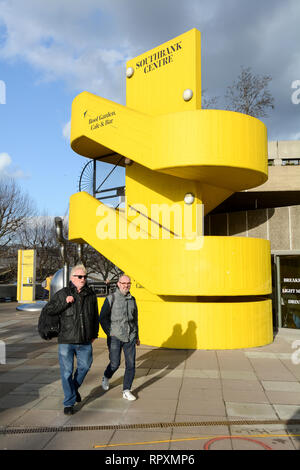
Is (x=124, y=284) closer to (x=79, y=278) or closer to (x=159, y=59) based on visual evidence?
(x=79, y=278)

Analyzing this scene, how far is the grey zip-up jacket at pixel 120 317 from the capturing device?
596 centimetres

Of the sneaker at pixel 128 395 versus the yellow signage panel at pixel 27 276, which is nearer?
the sneaker at pixel 128 395

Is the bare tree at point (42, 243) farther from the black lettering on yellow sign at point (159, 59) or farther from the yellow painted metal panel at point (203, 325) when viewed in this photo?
the yellow painted metal panel at point (203, 325)

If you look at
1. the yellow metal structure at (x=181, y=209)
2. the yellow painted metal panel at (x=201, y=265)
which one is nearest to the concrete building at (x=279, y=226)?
the yellow metal structure at (x=181, y=209)

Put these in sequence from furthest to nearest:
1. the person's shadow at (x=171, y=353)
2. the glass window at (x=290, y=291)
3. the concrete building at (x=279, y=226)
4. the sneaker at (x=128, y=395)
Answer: the concrete building at (x=279, y=226) < the glass window at (x=290, y=291) < the person's shadow at (x=171, y=353) < the sneaker at (x=128, y=395)

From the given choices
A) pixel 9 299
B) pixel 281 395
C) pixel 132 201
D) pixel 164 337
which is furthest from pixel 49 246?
pixel 281 395

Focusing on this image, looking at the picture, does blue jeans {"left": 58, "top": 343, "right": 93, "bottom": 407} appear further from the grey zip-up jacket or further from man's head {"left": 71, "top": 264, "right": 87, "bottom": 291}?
man's head {"left": 71, "top": 264, "right": 87, "bottom": 291}

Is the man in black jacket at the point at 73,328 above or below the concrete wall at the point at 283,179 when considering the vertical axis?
below

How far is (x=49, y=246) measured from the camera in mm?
46750

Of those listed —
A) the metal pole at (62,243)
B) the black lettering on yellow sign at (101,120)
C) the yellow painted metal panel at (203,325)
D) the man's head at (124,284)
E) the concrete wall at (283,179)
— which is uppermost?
the black lettering on yellow sign at (101,120)

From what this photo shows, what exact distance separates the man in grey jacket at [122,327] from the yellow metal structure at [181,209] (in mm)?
4044

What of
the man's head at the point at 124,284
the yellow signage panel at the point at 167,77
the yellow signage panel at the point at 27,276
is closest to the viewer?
the man's head at the point at 124,284

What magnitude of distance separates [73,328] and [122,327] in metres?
0.91

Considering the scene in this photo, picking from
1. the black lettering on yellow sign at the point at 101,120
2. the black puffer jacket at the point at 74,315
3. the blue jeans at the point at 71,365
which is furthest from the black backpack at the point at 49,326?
the black lettering on yellow sign at the point at 101,120
